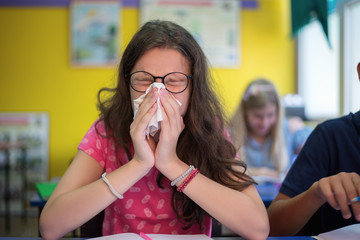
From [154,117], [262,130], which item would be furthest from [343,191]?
[262,130]

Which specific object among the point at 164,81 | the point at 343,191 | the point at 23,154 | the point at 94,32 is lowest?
the point at 23,154

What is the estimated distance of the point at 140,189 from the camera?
1.07 meters

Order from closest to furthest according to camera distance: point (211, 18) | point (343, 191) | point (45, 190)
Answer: point (343, 191) < point (45, 190) < point (211, 18)

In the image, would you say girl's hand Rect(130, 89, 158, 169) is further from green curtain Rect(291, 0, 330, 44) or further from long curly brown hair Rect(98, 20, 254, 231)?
green curtain Rect(291, 0, 330, 44)

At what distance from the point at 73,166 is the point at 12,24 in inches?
125

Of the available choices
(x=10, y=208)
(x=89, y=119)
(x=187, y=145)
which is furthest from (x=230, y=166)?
(x=10, y=208)

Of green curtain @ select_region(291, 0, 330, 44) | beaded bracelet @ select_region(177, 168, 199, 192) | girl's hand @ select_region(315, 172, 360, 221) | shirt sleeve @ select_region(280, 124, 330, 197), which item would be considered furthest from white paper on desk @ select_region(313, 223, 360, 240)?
green curtain @ select_region(291, 0, 330, 44)

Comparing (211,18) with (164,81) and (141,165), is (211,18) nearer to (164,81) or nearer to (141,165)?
(164,81)

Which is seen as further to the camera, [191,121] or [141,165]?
[191,121]

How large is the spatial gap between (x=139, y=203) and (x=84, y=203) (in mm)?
229

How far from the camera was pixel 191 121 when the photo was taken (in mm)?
1049

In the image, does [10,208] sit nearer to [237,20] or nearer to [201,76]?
[237,20]

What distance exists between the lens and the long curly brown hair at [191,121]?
101 cm

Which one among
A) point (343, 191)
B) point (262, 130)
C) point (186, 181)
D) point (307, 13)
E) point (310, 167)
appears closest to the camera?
point (343, 191)
